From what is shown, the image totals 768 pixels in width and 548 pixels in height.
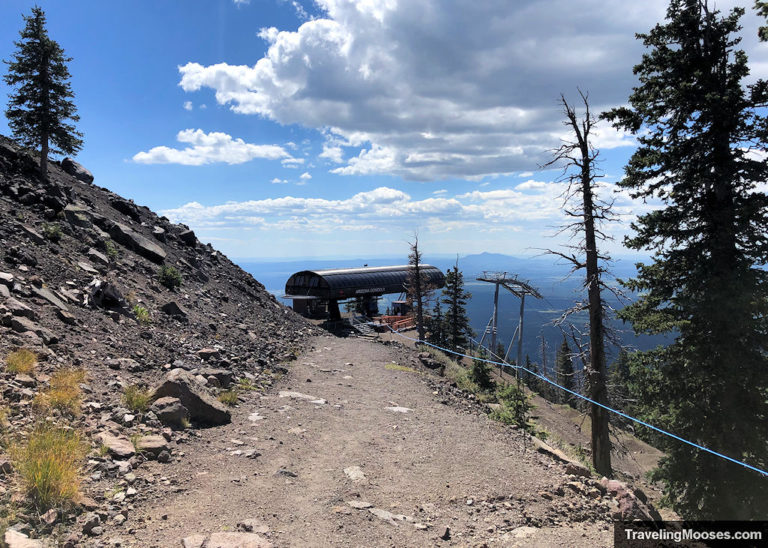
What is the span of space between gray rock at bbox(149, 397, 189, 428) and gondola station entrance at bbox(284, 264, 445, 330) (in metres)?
32.5

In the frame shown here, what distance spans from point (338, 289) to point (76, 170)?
24.8 meters

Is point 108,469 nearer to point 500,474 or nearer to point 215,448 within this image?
point 215,448

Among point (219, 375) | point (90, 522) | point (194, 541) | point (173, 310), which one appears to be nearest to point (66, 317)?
point (219, 375)

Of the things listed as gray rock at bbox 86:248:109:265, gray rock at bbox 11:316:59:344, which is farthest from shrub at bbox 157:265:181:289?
gray rock at bbox 11:316:59:344

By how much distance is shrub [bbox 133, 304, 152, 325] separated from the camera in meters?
14.7

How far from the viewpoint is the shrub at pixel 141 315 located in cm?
1465

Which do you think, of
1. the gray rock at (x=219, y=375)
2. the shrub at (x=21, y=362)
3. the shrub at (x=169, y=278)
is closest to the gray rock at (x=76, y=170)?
the shrub at (x=169, y=278)

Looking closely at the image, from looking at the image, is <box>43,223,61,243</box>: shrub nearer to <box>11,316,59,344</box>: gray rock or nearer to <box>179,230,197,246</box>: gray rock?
<box>11,316,59,344</box>: gray rock

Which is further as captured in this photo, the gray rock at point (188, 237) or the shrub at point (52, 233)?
the gray rock at point (188, 237)

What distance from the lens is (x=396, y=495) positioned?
7023mm

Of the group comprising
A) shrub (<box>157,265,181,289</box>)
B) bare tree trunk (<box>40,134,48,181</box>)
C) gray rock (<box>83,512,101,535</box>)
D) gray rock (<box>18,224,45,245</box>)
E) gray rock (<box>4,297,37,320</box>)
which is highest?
bare tree trunk (<box>40,134,48,181</box>)

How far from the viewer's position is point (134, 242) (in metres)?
21.8

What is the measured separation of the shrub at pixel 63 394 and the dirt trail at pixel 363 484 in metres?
2.13

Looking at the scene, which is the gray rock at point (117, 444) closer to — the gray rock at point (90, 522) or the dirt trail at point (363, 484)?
the dirt trail at point (363, 484)
